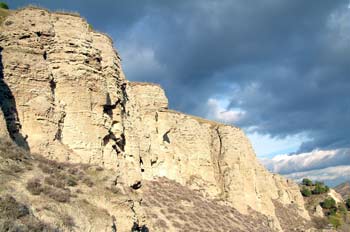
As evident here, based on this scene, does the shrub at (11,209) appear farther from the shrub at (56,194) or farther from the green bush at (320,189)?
the green bush at (320,189)

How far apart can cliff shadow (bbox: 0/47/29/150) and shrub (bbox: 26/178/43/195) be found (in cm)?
554

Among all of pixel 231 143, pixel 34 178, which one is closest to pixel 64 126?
pixel 34 178

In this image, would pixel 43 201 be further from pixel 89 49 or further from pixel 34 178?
pixel 89 49

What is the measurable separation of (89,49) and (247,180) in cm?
3320

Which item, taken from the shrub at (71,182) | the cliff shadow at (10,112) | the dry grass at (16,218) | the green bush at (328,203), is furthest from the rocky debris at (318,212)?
the dry grass at (16,218)

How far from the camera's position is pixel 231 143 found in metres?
52.7

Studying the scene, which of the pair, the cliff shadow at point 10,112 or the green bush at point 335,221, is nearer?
the cliff shadow at point 10,112

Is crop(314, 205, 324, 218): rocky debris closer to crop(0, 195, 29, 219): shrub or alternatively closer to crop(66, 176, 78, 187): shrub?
crop(66, 176, 78, 187): shrub

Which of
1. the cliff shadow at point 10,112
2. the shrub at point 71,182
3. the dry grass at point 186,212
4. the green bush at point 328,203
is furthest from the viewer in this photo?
the green bush at point 328,203

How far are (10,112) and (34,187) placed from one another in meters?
7.01

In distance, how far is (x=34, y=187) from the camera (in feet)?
42.5

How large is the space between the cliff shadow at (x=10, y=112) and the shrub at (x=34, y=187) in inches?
218

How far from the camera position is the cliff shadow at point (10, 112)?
18.4 m

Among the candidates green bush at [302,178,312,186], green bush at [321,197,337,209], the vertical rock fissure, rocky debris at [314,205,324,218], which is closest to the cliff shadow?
the vertical rock fissure
